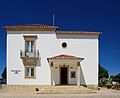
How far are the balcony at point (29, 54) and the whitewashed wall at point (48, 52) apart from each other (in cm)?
42

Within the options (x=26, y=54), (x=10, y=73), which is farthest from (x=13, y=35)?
(x=10, y=73)

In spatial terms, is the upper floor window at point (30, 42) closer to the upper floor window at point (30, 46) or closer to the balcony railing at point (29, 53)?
the upper floor window at point (30, 46)

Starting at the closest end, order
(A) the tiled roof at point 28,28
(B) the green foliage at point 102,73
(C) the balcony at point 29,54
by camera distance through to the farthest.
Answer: (C) the balcony at point 29,54 → (A) the tiled roof at point 28,28 → (B) the green foliage at point 102,73

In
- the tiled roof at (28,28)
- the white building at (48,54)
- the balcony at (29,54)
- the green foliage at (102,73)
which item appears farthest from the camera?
the green foliage at (102,73)

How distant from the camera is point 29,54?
26172 millimetres

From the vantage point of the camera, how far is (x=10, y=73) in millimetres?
26156

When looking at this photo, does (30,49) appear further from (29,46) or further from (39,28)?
(39,28)

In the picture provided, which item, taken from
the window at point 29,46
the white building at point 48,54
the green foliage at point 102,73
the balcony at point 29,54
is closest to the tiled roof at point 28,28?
the white building at point 48,54

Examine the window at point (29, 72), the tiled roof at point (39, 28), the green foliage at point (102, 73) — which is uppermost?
the tiled roof at point (39, 28)

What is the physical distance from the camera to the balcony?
85.2ft

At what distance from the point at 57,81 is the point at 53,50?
341 centimetres

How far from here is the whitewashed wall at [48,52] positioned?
26156 millimetres

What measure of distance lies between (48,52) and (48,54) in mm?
223

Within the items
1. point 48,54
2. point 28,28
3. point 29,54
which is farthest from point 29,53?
point 28,28
